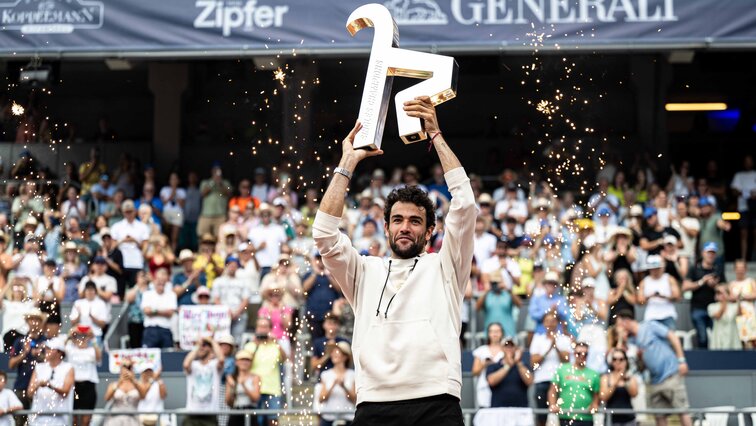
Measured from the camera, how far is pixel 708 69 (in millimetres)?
21125

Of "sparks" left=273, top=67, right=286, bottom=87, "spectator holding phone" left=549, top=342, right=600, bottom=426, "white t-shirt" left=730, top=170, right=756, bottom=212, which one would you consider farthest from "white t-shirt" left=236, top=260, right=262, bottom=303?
"white t-shirt" left=730, top=170, right=756, bottom=212

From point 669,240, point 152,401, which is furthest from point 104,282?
point 669,240

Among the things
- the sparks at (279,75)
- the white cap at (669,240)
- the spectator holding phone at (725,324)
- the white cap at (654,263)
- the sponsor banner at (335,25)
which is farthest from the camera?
the sparks at (279,75)

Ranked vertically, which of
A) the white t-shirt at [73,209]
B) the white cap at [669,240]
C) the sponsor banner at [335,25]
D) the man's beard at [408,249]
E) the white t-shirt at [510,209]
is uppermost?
the sponsor banner at [335,25]

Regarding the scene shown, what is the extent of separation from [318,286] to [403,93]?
8238mm

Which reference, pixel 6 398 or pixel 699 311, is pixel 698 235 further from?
pixel 6 398

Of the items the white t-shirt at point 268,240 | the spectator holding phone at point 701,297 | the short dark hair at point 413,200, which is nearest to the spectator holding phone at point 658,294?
the spectator holding phone at point 701,297

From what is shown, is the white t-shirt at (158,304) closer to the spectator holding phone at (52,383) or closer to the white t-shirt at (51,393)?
the spectator holding phone at (52,383)

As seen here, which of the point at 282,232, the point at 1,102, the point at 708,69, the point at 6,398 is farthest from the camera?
the point at 708,69

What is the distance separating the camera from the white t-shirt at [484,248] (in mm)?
14148

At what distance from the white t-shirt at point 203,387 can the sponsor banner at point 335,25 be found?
13.6 ft

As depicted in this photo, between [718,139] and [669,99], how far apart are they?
111cm

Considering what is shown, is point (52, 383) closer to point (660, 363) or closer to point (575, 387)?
point (575, 387)

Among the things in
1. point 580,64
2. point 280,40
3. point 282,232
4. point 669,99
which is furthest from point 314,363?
point 669,99
